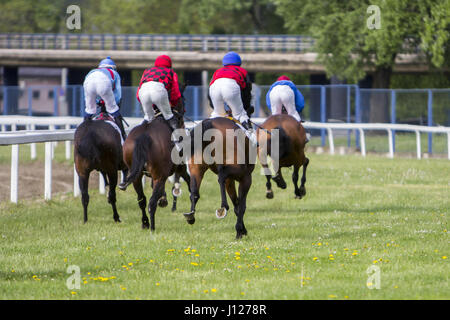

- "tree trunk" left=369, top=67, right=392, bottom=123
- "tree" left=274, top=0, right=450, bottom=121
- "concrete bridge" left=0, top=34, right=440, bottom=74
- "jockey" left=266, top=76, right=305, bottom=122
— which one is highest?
"concrete bridge" left=0, top=34, right=440, bottom=74

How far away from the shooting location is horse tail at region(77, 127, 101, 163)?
12742 millimetres

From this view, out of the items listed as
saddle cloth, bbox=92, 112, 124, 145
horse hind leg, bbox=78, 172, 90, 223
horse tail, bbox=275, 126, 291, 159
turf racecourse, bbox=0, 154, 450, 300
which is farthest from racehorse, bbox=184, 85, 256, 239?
horse tail, bbox=275, 126, 291, 159

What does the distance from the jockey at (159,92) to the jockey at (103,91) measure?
38.1 inches

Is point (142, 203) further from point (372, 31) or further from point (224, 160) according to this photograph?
point (372, 31)

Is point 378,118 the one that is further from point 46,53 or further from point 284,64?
point 46,53

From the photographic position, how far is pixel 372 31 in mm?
36375

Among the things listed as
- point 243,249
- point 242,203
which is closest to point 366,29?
point 242,203

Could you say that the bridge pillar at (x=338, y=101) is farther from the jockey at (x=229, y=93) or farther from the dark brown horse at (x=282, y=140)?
the jockey at (x=229, y=93)

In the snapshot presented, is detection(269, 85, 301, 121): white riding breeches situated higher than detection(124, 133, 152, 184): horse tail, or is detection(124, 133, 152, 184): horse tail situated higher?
detection(269, 85, 301, 121): white riding breeches

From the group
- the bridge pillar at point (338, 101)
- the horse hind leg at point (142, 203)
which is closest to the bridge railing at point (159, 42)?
A: the bridge pillar at point (338, 101)

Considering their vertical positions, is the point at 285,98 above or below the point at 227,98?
above

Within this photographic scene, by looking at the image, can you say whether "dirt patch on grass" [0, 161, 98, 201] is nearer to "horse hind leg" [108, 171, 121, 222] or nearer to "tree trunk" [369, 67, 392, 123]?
"horse hind leg" [108, 171, 121, 222]

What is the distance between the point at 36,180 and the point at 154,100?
326 inches
